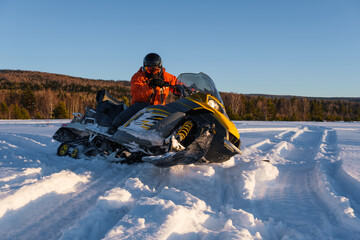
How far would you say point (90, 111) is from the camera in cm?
507

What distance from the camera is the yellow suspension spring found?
10.8ft

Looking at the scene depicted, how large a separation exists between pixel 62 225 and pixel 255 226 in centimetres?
150

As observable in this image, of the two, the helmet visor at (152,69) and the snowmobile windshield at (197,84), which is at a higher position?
the helmet visor at (152,69)

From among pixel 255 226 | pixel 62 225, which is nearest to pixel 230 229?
pixel 255 226

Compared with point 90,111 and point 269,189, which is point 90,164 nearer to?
point 90,111

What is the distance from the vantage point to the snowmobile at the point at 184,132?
126 inches

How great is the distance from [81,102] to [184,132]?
62.1m

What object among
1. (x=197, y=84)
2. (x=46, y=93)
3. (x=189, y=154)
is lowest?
(x=46, y=93)

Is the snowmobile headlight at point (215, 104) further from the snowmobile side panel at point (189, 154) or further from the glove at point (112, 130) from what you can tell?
the glove at point (112, 130)

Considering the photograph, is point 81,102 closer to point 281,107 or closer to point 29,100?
point 29,100

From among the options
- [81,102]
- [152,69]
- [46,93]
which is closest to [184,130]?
[152,69]

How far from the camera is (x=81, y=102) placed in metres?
60.7

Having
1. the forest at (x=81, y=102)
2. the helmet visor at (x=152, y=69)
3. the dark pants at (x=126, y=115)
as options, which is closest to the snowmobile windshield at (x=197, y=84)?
the helmet visor at (x=152, y=69)

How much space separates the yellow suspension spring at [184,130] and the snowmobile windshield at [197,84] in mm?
539
